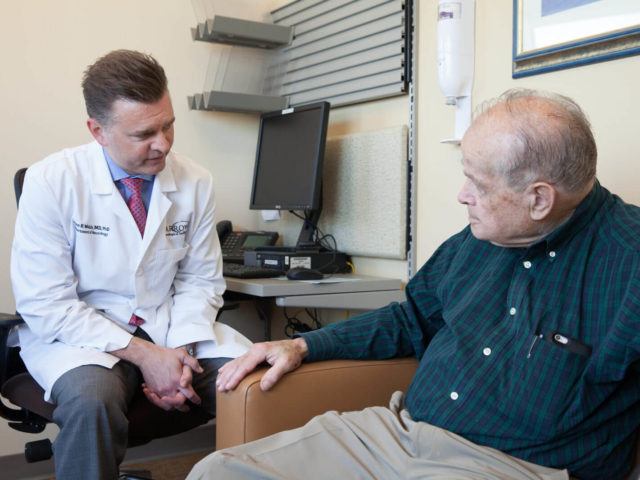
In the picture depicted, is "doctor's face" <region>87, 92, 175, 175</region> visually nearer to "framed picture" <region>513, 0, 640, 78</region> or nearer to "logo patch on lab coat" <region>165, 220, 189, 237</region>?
"logo patch on lab coat" <region>165, 220, 189, 237</region>

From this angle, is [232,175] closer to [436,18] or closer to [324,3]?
[324,3]

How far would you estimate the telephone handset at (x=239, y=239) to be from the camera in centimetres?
293

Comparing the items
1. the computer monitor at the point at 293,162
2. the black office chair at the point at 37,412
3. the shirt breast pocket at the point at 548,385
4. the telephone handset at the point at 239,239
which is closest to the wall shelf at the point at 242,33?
the computer monitor at the point at 293,162

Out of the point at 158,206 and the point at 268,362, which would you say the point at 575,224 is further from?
the point at 158,206

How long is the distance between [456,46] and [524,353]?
108 cm

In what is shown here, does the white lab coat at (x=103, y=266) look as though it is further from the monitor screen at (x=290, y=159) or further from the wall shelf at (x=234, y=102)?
the wall shelf at (x=234, y=102)

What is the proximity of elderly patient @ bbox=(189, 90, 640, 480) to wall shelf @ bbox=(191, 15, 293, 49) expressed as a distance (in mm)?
1660

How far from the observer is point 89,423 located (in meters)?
1.63

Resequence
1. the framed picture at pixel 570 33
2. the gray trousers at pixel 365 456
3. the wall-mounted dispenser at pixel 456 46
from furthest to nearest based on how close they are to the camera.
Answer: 1. the wall-mounted dispenser at pixel 456 46
2. the framed picture at pixel 570 33
3. the gray trousers at pixel 365 456

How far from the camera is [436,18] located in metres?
2.36

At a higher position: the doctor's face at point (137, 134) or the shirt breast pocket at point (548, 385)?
the doctor's face at point (137, 134)

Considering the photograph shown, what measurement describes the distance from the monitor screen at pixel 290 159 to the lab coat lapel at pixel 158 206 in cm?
70

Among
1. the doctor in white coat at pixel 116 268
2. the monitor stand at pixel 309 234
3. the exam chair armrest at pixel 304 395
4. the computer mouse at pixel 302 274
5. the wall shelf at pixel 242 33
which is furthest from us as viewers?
the wall shelf at pixel 242 33

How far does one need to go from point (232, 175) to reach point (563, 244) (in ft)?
6.41
